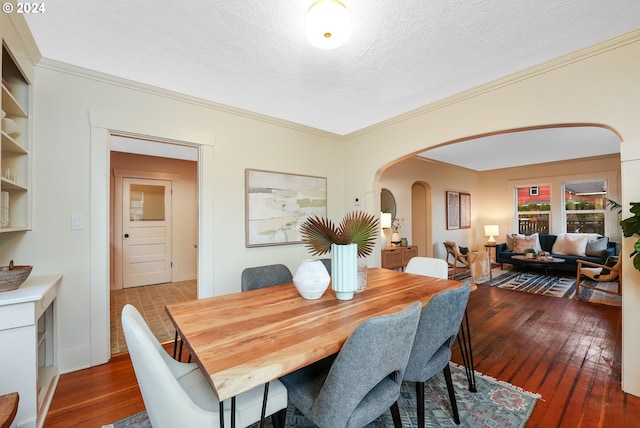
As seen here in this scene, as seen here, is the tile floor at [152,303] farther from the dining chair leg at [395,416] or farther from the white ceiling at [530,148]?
the white ceiling at [530,148]

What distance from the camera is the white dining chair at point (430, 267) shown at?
247 centimetres

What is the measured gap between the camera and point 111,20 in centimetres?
176

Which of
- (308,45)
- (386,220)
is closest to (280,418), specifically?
(308,45)

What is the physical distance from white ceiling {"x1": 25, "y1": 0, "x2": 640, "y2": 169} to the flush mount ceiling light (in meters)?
0.11

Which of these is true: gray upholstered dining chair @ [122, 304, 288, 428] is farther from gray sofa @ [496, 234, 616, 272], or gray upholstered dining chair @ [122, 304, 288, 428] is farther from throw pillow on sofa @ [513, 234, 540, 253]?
throw pillow on sofa @ [513, 234, 540, 253]

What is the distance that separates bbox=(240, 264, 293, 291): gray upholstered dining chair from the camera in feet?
7.42

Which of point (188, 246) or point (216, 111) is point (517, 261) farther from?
point (188, 246)

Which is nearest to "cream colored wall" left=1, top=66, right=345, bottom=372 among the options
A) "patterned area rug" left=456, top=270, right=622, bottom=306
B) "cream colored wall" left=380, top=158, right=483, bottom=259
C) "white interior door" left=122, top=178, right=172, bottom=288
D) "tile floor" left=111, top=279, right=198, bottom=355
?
"tile floor" left=111, top=279, right=198, bottom=355

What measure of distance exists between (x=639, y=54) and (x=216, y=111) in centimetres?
351

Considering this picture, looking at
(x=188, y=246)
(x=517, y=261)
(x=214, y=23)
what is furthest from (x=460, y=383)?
(x=188, y=246)

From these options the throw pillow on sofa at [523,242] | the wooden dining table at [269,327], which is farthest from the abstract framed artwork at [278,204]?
the throw pillow on sofa at [523,242]

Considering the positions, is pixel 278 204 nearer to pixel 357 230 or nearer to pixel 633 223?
pixel 357 230

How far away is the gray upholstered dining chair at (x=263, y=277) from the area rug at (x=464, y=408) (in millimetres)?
901

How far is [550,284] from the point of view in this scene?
4.89m
